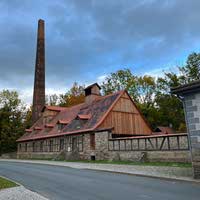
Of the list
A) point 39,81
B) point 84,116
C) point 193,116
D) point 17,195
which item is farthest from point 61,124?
point 17,195

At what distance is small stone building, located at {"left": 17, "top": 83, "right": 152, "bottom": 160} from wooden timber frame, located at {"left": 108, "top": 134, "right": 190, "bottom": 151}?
1611 millimetres

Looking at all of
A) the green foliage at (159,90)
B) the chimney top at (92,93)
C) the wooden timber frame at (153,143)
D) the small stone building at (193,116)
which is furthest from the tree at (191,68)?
the small stone building at (193,116)

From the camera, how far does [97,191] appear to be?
28.3 ft

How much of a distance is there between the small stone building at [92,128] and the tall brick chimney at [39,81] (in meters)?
11.5

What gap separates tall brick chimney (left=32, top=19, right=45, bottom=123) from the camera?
50062 millimetres

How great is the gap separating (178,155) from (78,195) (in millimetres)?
12732

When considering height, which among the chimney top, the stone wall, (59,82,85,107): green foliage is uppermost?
(59,82,85,107): green foliage

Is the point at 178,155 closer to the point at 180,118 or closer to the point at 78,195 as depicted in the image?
the point at 78,195

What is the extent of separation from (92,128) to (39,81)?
26278mm

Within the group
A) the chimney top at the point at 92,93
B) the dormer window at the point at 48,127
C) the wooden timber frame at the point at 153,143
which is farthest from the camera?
the dormer window at the point at 48,127

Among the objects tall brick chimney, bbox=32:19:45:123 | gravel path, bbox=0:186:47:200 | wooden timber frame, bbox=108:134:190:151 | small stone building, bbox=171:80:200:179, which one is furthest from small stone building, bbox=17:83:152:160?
gravel path, bbox=0:186:47:200

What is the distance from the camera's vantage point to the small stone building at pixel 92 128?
2761 cm

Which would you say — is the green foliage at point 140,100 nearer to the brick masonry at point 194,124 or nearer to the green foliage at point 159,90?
the green foliage at point 159,90

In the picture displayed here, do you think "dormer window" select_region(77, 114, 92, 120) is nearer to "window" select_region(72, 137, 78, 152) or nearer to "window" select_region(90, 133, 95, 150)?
"window" select_region(72, 137, 78, 152)
